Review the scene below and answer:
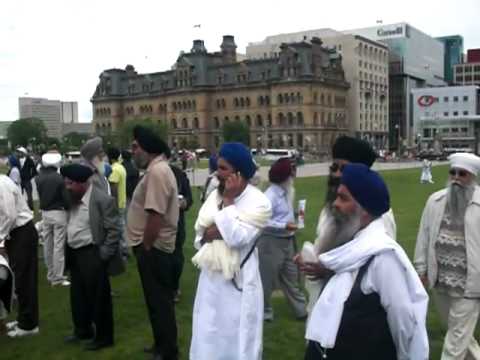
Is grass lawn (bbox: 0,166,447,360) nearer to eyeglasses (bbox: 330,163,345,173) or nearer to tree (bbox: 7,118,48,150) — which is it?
eyeglasses (bbox: 330,163,345,173)

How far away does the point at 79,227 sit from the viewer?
19.8 ft

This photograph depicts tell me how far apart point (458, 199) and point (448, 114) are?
130m

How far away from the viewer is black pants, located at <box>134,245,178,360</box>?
17.3 ft

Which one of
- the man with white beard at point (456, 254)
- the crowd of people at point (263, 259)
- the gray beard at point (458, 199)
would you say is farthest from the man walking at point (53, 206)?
the gray beard at point (458, 199)

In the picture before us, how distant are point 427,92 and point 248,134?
4972cm

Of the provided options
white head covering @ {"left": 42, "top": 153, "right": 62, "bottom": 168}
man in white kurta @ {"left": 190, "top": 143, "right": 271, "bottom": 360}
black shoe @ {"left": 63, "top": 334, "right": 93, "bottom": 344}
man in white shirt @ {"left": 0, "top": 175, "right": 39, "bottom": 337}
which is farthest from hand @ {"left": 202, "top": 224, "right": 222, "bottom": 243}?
white head covering @ {"left": 42, "top": 153, "right": 62, "bottom": 168}

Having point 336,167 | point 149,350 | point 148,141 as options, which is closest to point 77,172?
point 148,141

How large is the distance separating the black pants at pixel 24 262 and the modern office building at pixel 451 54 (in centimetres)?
15919

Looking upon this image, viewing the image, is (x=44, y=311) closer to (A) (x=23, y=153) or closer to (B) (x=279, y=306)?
(B) (x=279, y=306)

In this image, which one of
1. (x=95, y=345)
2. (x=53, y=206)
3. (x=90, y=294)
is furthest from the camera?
(x=53, y=206)

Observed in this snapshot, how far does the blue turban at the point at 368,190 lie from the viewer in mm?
2920

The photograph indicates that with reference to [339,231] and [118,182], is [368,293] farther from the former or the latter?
[118,182]

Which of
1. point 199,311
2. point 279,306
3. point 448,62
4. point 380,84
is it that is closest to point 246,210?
point 199,311

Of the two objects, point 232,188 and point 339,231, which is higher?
point 232,188
